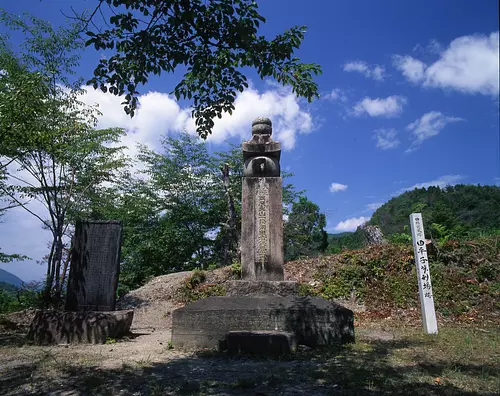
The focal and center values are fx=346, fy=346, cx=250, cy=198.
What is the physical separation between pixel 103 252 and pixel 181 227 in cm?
1044

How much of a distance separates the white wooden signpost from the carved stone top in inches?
118

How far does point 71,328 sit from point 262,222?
12.1 feet

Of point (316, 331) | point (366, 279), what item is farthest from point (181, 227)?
point (316, 331)

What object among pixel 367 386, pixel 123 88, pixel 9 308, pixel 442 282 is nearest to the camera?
pixel 367 386

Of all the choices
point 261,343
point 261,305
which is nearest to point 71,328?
point 261,305

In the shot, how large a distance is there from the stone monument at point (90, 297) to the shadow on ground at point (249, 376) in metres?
1.47

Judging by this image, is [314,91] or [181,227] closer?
[314,91]

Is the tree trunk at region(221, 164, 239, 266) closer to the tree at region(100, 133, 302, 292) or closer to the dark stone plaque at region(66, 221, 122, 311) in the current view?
the tree at region(100, 133, 302, 292)

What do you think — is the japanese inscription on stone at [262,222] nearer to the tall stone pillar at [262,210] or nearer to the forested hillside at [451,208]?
the tall stone pillar at [262,210]

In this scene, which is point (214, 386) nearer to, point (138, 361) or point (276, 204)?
point (138, 361)

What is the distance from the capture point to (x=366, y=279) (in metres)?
9.84

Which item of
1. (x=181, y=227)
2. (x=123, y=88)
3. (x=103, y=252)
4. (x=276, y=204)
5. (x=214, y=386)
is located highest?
(x=181, y=227)

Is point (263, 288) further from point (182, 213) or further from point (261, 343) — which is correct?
point (182, 213)

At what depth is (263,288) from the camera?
5.79 m
